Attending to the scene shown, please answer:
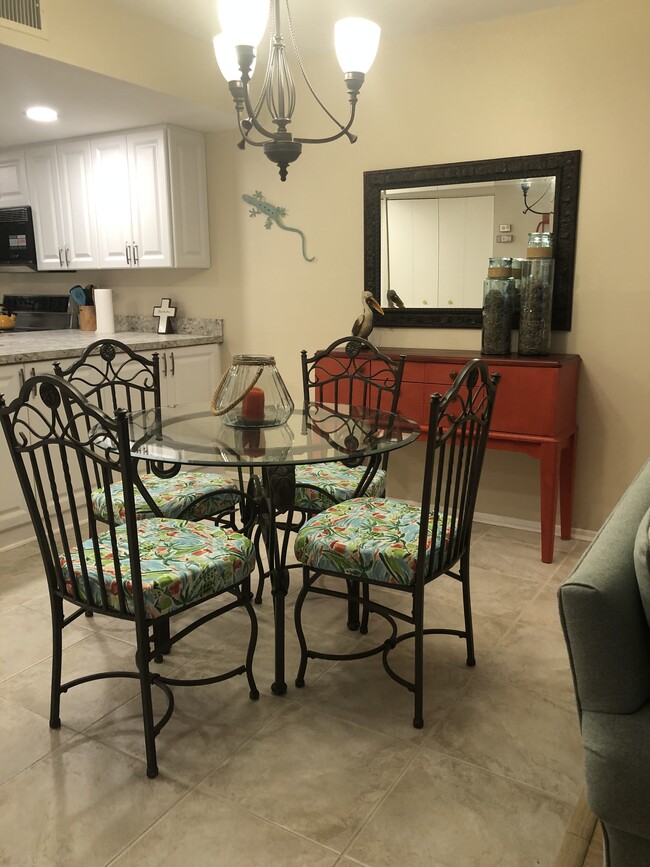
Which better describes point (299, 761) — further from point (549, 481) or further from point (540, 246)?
point (540, 246)

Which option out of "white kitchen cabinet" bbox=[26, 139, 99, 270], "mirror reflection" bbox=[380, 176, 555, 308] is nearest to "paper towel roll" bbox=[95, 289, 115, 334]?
"white kitchen cabinet" bbox=[26, 139, 99, 270]

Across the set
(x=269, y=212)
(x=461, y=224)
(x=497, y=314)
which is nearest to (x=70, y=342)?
(x=269, y=212)

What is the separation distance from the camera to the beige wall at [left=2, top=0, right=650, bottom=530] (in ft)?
10.1

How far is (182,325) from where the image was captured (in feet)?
14.9

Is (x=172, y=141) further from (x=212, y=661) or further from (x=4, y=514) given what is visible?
(x=212, y=661)

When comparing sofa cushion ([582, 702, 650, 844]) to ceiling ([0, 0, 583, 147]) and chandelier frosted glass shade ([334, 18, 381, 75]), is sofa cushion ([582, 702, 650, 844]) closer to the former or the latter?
chandelier frosted glass shade ([334, 18, 381, 75])

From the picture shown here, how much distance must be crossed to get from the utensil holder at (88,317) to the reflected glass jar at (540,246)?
294 cm

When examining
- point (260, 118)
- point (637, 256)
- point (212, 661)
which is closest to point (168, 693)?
point (212, 661)

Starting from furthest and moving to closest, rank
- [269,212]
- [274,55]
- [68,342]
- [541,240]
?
[269,212], [68,342], [541,240], [274,55]

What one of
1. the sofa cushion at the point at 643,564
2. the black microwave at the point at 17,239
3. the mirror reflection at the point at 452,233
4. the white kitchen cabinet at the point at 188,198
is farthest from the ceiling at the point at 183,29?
the sofa cushion at the point at 643,564

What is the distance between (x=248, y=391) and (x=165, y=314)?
2.45m

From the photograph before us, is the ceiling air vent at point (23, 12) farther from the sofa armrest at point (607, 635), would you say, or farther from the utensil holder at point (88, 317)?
the sofa armrest at point (607, 635)

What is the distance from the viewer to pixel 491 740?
76.1 inches

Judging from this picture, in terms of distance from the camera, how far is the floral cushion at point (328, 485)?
2.60 metres
